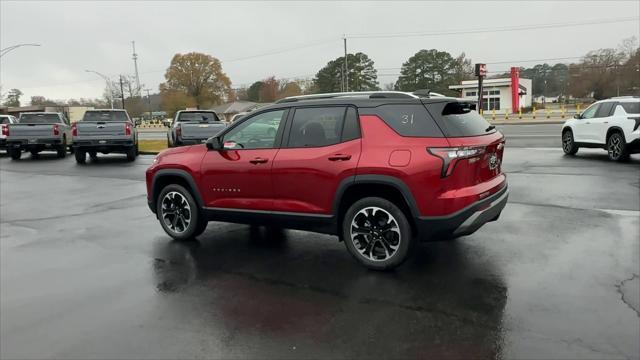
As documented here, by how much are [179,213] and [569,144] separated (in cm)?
1225

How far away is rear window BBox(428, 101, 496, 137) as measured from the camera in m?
4.88

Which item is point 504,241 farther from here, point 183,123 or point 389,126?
point 183,123

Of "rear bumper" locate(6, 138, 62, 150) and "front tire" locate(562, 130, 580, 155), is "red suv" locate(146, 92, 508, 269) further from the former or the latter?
"rear bumper" locate(6, 138, 62, 150)

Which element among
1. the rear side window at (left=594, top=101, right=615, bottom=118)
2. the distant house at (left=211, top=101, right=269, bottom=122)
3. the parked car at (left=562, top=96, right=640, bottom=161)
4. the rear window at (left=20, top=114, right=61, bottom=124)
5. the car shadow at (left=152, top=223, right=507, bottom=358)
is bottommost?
the car shadow at (left=152, top=223, right=507, bottom=358)

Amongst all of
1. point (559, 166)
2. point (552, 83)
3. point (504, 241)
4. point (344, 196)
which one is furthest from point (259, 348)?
point (552, 83)

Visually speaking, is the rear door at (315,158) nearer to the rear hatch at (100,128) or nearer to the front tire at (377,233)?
the front tire at (377,233)

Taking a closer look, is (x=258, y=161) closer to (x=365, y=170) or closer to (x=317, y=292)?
(x=365, y=170)

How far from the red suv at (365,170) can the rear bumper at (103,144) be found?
11769 mm

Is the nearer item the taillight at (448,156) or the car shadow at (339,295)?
the car shadow at (339,295)

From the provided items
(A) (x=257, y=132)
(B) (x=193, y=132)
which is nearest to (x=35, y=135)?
(B) (x=193, y=132)

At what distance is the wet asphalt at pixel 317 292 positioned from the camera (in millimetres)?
3611

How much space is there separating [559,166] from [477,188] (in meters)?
8.58

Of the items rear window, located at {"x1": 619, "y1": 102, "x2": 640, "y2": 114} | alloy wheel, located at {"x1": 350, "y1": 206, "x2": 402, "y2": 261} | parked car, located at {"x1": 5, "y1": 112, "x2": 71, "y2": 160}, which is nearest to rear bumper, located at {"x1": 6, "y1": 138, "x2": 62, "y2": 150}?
parked car, located at {"x1": 5, "y1": 112, "x2": 71, "y2": 160}

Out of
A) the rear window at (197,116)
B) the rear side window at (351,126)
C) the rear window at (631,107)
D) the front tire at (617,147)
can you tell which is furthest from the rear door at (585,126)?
the rear window at (197,116)
